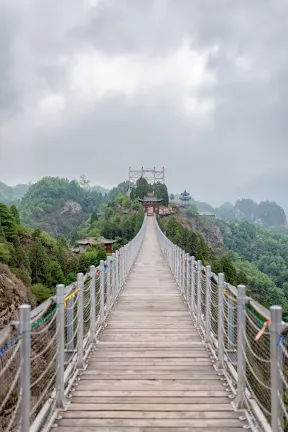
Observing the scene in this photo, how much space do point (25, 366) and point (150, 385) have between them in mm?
1449

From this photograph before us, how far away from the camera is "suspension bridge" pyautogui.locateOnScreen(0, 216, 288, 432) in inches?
89.9

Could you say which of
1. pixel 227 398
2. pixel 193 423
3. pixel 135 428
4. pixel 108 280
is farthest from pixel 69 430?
pixel 108 280

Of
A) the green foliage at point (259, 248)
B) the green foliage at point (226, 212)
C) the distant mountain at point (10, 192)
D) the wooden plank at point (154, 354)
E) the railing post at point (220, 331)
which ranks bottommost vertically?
the green foliage at point (259, 248)

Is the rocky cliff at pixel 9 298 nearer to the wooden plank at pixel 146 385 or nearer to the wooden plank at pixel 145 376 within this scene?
the wooden plank at pixel 145 376

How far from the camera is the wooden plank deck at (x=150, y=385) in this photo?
2.68 m

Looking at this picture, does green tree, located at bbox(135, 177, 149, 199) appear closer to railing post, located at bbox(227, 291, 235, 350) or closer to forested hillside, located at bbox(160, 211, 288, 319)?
forested hillside, located at bbox(160, 211, 288, 319)

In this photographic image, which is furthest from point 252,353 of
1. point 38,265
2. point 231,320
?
point 38,265

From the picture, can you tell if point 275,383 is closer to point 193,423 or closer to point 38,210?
point 193,423

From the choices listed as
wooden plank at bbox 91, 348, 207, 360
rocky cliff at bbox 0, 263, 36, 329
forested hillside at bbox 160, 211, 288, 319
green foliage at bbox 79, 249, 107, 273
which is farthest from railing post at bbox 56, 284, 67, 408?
green foliage at bbox 79, 249, 107, 273

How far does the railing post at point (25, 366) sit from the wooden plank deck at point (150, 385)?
50cm

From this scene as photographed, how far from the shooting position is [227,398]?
3066mm

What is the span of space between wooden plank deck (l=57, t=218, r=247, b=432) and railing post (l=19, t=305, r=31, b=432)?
1.63 feet

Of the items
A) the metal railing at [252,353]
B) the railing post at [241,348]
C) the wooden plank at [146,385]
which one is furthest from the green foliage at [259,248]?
the railing post at [241,348]

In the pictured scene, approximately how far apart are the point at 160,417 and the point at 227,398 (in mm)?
662
